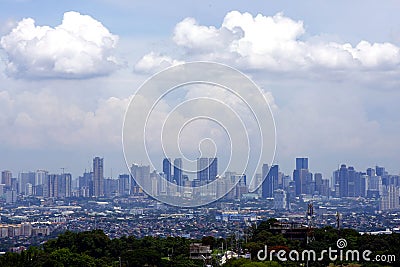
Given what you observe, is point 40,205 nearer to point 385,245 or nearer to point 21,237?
point 21,237

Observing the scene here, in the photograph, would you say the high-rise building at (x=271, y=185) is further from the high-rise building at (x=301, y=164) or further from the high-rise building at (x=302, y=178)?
the high-rise building at (x=301, y=164)

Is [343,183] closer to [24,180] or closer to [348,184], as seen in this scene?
[348,184]

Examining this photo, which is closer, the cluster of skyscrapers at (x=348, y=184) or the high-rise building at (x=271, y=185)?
the high-rise building at (x=271, y=185)

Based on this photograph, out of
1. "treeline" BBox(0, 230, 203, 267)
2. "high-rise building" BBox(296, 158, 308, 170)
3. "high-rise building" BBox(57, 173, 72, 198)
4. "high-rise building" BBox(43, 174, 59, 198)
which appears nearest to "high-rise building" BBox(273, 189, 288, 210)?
"high-rise building" BBox(296, 158, 308, 170)

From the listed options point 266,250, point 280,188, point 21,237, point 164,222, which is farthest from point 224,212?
point 266,250

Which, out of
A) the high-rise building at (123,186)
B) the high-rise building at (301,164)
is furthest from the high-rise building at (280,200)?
the high-rise building at (123,186)

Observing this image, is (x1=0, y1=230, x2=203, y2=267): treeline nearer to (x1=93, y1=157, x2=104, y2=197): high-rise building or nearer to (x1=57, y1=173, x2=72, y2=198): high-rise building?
(x1=93, y1=157, x2=104, y2=197): high-rise building

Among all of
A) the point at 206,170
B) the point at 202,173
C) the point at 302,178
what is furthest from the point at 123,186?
the point at 206,170
